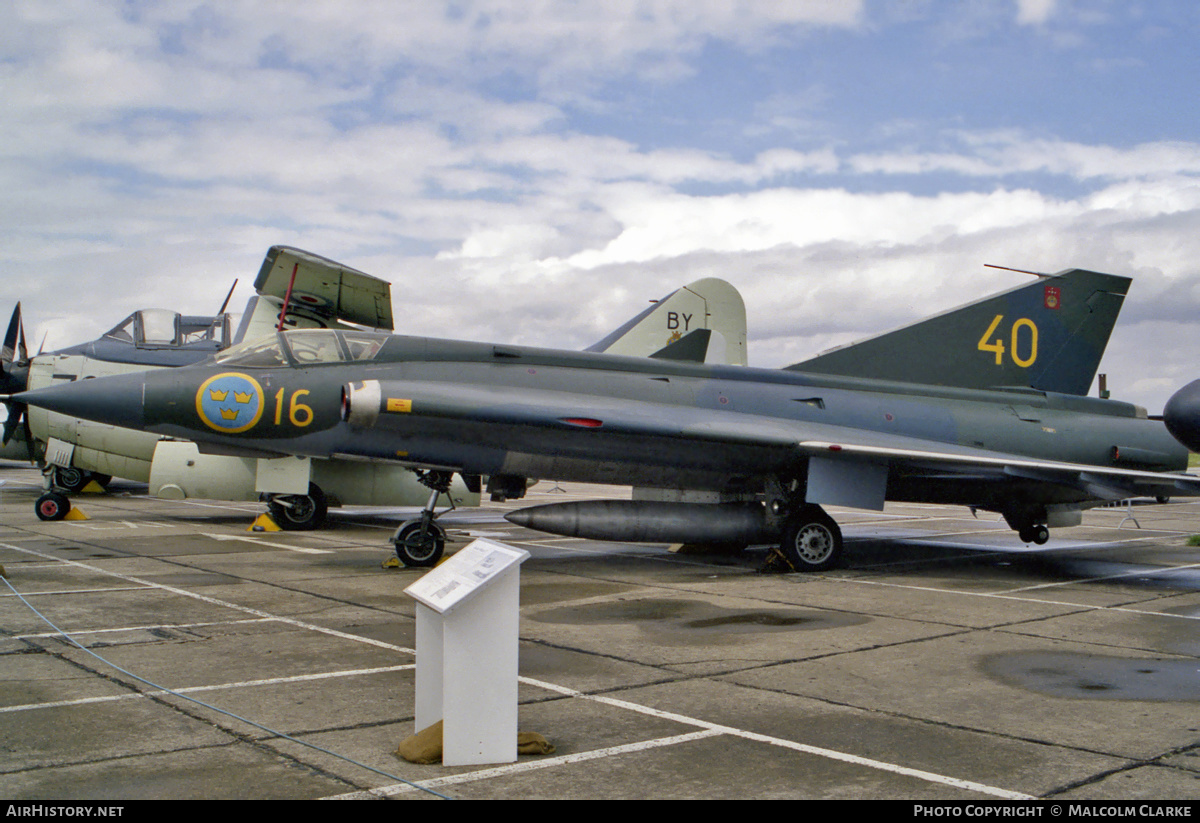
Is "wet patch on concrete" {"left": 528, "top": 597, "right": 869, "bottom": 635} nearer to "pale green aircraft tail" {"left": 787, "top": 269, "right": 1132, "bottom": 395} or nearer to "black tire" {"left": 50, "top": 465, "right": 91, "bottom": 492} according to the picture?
"pale green aircraft tail" {"left": 787, "top": 269, "right": 1132, "bottom": 395}

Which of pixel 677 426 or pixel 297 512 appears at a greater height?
pixel 677 426

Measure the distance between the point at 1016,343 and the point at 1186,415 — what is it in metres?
8.04

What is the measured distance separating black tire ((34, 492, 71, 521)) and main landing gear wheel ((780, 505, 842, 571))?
41.4ft

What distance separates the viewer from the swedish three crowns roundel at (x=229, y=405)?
10.4 meters

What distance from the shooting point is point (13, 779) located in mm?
3742

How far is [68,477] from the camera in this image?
18375mm

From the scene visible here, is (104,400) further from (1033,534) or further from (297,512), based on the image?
(1033,534)

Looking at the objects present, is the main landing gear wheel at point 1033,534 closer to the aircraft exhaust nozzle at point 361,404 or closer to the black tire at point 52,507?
the aircraft exhaust nozzle at point 361,404

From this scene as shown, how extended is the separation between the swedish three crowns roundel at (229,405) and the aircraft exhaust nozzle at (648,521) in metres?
3.16

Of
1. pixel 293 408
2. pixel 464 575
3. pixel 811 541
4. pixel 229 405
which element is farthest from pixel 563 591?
pixel 464 575

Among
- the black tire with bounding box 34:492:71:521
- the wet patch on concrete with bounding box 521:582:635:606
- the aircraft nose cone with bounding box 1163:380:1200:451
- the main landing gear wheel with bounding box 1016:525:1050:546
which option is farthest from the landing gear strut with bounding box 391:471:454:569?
the black tire with bounding box 34:492:71:521

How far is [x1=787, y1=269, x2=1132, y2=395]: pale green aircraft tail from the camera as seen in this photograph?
1305 centimetres

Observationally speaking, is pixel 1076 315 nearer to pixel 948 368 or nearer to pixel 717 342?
pixel 948 368
